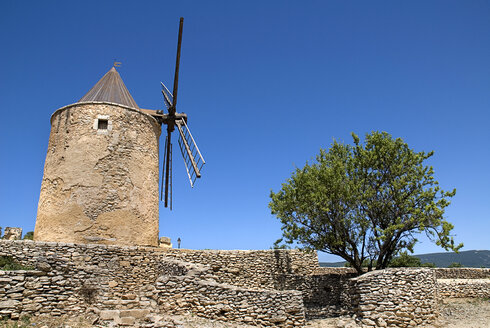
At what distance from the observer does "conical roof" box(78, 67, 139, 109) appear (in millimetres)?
13586

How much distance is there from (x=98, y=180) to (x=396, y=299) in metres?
10.3

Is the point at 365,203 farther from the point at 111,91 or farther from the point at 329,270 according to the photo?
the point at 111,91

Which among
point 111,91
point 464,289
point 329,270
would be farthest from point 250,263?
point 464,289

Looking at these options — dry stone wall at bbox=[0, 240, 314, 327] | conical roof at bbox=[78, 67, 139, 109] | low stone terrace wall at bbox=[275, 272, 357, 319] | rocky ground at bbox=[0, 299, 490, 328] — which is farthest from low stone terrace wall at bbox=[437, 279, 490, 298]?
conical roof at bbox=[78, 67, 139, 109]

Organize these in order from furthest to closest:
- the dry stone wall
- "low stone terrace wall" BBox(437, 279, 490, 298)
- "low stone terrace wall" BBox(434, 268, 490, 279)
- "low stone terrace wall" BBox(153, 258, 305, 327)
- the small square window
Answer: "low stone terrace wall" BBox(434, 268, 490, 279)
"low stone terrace wall" BBox(437, 279, 490, 298)
the small square window
"low stone terrace wall" BBox(153, 258, 305, 327)
the dry stone wall

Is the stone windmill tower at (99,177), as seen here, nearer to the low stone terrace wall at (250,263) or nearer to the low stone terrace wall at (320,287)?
the low stone terrace wall at (250,263)

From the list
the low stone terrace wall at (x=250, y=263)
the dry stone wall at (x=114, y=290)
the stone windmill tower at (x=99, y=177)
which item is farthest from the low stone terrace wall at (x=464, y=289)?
the stone windmill tower at (x=99, y=177)

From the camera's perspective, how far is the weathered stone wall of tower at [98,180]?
38.3 feet

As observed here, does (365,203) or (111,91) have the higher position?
(111,91)

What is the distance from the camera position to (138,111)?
1355cm

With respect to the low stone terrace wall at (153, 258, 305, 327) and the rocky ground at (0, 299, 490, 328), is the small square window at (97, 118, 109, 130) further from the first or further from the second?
the rocky ground at (0, 299, 490, 328)

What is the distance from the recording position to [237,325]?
29.6 feet

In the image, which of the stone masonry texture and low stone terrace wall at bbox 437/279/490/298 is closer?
the stone masonry texture

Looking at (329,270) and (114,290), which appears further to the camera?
(329,270)
